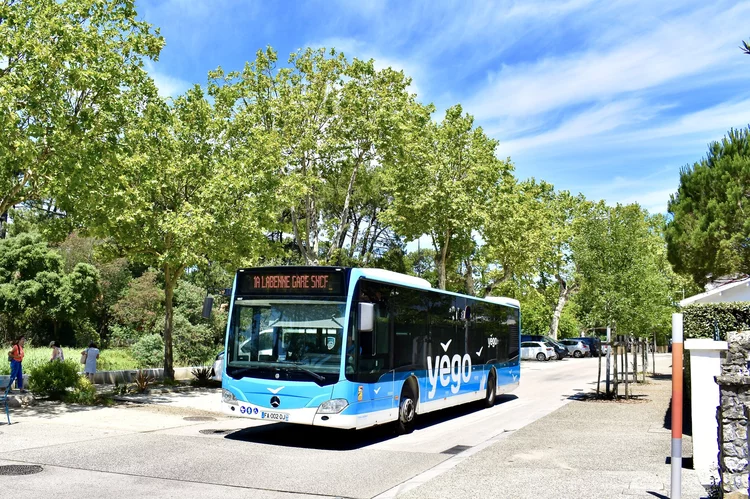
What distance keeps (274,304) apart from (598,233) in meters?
13.1

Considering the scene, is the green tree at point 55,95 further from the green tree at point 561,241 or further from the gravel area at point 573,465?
the green tree at point 561,241

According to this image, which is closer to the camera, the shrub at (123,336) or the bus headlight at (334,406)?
the bus headlight at (334,406)

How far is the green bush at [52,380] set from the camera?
58.2 ft

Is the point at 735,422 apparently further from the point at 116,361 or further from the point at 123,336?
the point at 123,336

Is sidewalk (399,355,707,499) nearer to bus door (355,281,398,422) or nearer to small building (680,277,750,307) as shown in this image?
bus door (355,281,398,422)

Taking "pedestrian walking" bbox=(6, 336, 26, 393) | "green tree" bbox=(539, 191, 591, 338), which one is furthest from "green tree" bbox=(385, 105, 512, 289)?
"pedestrian walking" bbox=(6, 336, 26, 393)

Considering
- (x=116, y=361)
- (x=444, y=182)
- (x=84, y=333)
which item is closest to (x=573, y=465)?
(x=116, y=361)

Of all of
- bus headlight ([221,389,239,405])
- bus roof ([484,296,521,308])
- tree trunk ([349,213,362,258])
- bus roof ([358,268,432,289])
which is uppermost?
tree trunk ([349,213,362,258])

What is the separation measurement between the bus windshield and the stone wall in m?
6.14

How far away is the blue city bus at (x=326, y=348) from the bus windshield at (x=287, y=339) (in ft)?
0.06

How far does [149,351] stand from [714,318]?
2562cm

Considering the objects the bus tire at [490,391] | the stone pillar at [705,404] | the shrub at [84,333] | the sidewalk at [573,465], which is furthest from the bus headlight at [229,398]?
the shrub at [84,333]

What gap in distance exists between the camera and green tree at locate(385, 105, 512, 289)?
34.9 metres

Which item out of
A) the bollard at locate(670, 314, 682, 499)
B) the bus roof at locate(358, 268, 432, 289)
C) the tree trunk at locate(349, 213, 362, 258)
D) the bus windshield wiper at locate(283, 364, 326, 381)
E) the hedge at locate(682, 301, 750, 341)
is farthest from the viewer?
the tree trunk at locate(349, 213, 362, 258)
